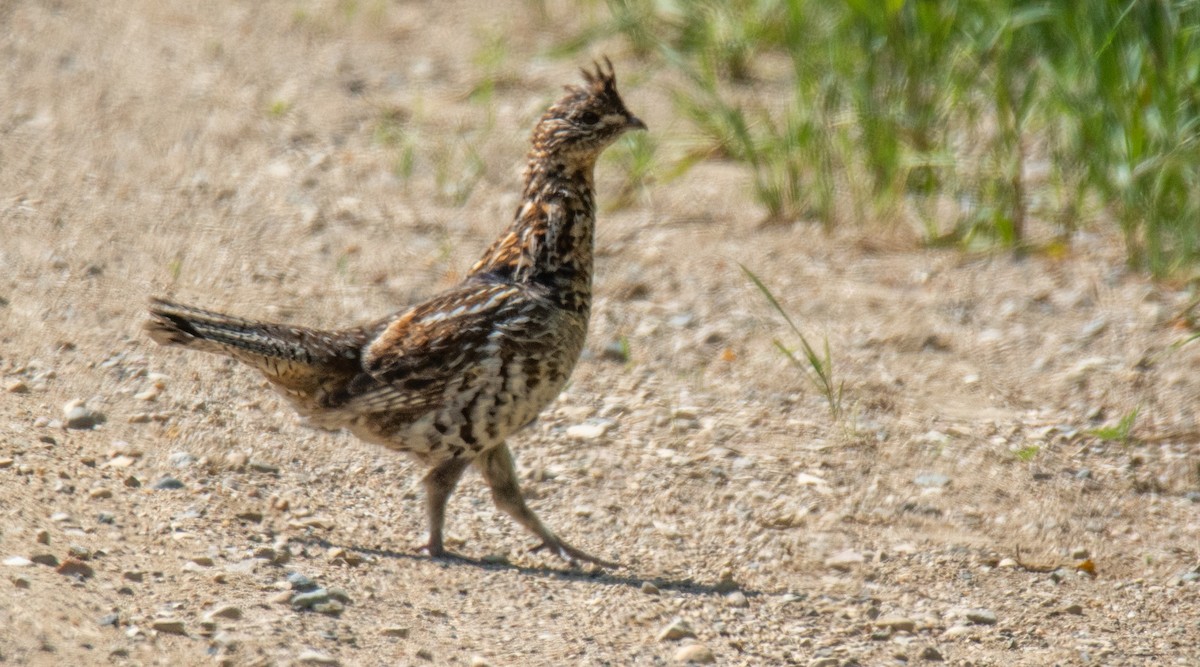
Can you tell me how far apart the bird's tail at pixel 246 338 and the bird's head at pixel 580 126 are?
1.03 metres

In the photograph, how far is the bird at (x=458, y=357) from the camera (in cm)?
537

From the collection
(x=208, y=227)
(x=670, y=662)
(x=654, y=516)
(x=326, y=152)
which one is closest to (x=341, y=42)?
(x=326, y=152)

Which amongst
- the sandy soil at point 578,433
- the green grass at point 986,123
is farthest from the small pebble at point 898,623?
the green grass at point 986,123

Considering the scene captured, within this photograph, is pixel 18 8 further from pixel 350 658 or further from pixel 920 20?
pixel 350 658

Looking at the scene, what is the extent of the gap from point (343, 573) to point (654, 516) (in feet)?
4.43

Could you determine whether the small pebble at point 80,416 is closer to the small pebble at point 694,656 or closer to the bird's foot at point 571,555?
the bird's foot at point 571,555

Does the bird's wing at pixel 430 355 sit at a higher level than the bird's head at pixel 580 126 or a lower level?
lower

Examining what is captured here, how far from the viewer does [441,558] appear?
5.53 m

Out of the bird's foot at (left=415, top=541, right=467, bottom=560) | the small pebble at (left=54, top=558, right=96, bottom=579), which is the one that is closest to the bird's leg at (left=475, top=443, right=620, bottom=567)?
the bird's foot at (left=415, top=541, right=467, bottom=560)

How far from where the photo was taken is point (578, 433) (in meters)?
6.55

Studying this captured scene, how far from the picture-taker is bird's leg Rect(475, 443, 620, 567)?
18.5 ft

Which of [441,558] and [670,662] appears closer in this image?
[670,662]

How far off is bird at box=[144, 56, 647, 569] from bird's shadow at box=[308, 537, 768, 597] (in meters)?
0.07

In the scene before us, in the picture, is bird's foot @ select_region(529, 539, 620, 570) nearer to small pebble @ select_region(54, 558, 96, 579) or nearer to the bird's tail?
the bird's tail
